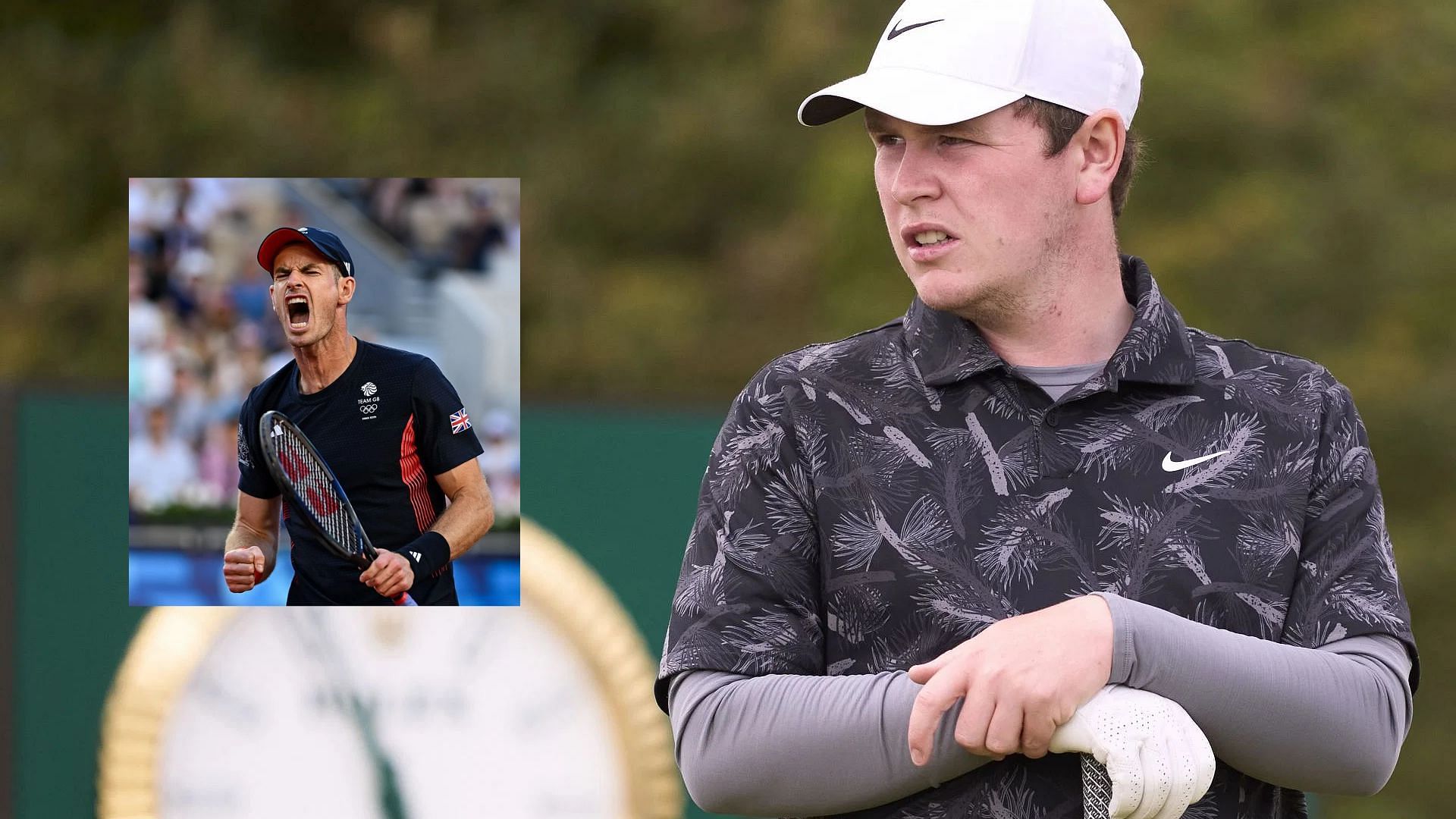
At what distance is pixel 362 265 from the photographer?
202cm

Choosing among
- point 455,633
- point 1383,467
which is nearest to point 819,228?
point 1383,467

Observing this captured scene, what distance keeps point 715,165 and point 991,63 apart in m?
7.48

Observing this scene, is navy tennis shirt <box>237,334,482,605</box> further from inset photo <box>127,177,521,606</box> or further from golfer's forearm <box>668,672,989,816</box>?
golfer's forearm <box>668,672,989,816</box>

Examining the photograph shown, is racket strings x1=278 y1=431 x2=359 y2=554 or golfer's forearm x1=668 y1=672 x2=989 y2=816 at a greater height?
racket strings x1=278 y1=431 x2=359 y2=554

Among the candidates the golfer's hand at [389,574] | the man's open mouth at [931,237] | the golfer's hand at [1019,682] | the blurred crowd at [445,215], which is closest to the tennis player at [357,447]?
the golfer's hand at [389,574]

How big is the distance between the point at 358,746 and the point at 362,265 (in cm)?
136

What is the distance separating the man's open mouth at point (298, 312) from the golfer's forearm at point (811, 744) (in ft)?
2.41

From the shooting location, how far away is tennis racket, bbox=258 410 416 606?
191 centimetres

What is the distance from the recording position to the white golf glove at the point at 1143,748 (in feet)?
4.35

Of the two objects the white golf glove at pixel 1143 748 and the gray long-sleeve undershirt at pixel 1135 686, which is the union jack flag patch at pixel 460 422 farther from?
the white golf glove at pixel 1143 748

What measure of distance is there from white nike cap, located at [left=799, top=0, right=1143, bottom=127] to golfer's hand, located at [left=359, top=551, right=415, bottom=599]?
664mm

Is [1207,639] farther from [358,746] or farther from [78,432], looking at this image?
[78,432]

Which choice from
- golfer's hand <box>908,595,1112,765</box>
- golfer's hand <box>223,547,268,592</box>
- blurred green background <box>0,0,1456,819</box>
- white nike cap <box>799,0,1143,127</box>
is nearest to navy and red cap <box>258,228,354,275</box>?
golfer's hand <box>223,547,268,592</box>

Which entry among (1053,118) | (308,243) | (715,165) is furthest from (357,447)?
(715,165)
